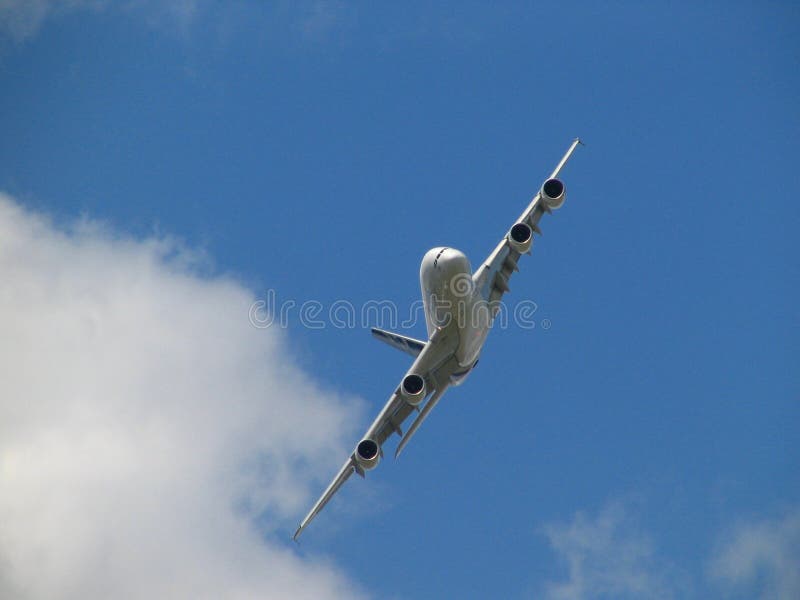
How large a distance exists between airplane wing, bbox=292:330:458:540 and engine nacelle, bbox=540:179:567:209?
7721mm

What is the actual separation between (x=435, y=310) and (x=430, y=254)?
10.3ft

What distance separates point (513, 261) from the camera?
4988cm

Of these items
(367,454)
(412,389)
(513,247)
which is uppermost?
(513,247)

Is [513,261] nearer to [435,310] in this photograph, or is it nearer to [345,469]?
[435,310]

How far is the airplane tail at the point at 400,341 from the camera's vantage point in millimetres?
50031

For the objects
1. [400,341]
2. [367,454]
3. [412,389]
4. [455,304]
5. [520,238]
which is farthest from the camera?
[400,341]

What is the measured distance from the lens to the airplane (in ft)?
152

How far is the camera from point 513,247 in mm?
48625

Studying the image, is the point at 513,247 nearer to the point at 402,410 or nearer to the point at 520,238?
the point at 520,238

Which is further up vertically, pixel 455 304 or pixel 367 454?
pixel 455 304

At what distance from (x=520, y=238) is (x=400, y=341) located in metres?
7.80

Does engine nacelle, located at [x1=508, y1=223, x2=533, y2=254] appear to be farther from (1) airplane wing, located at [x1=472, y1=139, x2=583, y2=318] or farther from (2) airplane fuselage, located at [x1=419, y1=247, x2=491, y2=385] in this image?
(2) airplane fuselage, located at [x1=419, y1=247, x2=491, y2=385]

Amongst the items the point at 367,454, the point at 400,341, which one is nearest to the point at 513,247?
the point at 400,341

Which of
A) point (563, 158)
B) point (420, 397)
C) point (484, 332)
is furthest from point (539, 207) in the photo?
point (420, 397)
